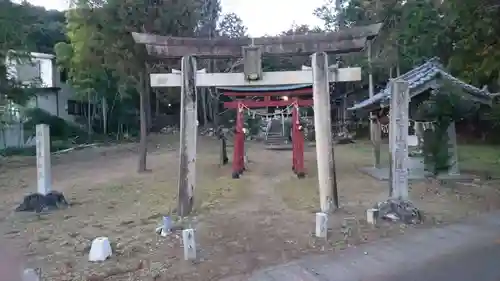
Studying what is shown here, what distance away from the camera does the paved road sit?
566 centimetres

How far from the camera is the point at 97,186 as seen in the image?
14.3 meters

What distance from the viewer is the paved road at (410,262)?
5.66 meters

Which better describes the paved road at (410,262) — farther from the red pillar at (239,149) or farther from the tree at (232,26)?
the tree at (232,26)

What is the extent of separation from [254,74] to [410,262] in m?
4.98

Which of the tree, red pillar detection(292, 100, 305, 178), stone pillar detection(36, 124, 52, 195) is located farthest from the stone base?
the tree

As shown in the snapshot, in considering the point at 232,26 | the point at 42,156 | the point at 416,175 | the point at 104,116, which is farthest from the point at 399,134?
the point at 104,116

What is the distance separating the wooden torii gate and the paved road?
2499 mm

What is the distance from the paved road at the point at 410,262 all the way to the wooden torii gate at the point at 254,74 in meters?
2.50

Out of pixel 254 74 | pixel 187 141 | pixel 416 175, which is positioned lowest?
pixel 416 175

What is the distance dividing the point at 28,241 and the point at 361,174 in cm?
1123

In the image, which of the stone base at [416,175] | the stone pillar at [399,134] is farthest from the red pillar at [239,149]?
the stone pillar at [399,134]

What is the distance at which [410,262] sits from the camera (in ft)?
20.4

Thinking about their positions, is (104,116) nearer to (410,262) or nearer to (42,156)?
(42,156)

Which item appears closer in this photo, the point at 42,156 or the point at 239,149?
the point at 42,156
